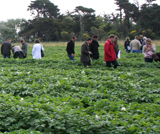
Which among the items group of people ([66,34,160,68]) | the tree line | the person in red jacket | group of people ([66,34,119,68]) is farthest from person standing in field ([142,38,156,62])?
the tree line

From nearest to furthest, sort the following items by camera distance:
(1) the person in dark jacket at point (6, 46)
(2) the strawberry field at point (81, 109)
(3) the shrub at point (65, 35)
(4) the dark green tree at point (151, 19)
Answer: (2) the strawberry field at point (81, 109) < (1) the person in dark jacket at point (6, 46) < (4) the dark green tree at point (151, 19) < (3) the shrub at point (65, 35)

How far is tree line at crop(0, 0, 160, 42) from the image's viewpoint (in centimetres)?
5700

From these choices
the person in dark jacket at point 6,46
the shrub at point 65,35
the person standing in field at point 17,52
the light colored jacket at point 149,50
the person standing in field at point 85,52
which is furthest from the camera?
the shrub at point 65,35

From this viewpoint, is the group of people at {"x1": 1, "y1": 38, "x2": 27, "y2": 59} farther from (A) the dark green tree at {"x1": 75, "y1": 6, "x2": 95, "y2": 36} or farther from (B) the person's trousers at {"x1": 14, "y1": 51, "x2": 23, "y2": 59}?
(A) the dark green tree at {"x1": 75, "y1": 6, "x2": 95, "y2": 36}

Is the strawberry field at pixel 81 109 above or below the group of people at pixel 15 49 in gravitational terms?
below

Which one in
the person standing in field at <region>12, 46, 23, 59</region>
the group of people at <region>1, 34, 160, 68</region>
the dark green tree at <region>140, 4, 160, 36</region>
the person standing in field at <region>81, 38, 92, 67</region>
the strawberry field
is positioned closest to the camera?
the strawberry field

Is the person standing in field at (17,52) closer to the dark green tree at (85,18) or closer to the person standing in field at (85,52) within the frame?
the person standing in field at (85,52)

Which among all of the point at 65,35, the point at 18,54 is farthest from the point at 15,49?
the point at 65,35

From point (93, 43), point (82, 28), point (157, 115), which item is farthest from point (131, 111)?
point (82, 28)

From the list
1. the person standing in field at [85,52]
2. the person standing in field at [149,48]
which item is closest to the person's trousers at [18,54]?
the person standing in field at [85,52]

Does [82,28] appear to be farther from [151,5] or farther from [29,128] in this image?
[29,128]

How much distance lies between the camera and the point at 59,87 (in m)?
6.37

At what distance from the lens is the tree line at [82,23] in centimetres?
5700

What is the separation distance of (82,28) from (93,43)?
55.2m
